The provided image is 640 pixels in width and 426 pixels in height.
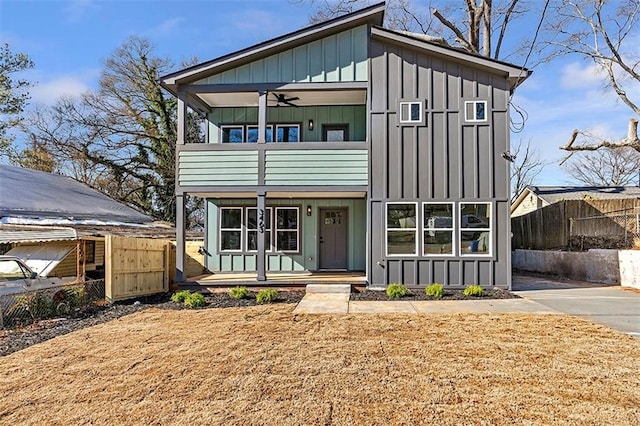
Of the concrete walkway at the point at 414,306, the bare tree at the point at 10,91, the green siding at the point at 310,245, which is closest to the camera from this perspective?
the concrete walkway at the point at 414,306

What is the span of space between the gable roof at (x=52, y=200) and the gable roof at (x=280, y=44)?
168 inches


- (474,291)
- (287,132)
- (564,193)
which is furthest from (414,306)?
(564,193)

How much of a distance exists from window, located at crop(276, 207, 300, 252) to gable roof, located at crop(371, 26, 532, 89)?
530 centimetres

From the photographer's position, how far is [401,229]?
408 inches

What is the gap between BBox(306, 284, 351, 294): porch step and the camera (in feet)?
33.1

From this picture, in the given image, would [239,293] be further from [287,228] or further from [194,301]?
[287,228]

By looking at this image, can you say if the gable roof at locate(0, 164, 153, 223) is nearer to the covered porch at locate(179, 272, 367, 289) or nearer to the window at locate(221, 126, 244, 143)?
the covered porch at locate(179, 272, 367, 289)

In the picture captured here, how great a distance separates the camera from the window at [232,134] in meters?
12.4

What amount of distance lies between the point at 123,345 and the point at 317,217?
7280 mm

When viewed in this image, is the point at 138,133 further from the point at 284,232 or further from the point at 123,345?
the point at 123,345

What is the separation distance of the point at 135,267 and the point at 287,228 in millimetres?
4366

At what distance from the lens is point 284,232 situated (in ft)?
40.7

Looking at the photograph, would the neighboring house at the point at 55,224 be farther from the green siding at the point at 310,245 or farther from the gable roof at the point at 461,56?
the gable roof at the point at 461,56

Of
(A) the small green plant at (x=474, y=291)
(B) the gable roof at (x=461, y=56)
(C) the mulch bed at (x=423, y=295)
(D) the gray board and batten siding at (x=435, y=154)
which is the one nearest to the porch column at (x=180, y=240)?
(C) the mulch bed at (x=423, y=295)
